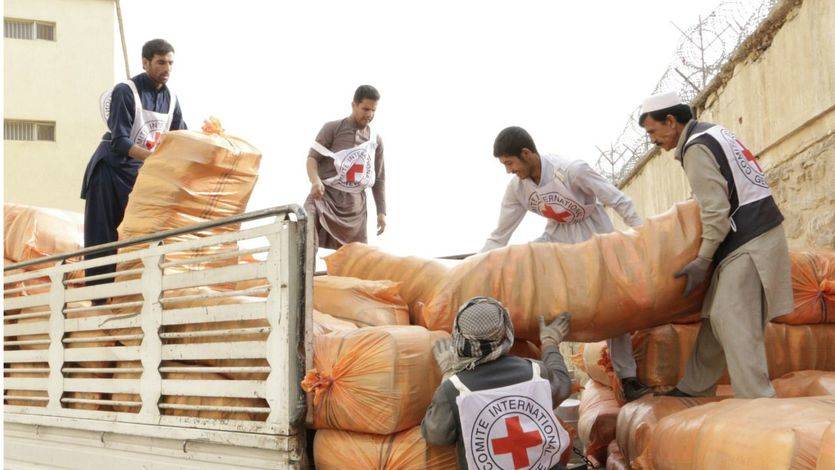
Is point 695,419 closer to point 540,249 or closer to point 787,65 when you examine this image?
point 540,249

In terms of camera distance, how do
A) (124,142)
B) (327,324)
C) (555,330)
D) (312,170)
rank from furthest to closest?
(312,170)
(124,142)
(327,324)
(555,330)

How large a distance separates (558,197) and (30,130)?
12.3 metres

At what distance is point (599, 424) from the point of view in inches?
138

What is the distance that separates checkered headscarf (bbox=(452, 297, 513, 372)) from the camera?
2.49 meters

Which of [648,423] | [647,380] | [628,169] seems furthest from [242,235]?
[628,169]

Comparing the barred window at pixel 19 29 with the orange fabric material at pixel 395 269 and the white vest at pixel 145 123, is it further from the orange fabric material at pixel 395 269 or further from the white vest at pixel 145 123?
the orange fabric material at pixel 395 269

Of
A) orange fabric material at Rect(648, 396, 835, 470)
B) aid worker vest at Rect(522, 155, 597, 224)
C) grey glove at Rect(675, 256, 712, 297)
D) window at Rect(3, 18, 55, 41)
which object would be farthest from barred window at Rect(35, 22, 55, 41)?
orange fabric material at Rect(648, 396, 835, 470)

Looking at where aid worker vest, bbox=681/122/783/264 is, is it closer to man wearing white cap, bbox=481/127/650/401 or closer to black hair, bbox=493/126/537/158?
man wearing white cap, bbox=481/127/650/401

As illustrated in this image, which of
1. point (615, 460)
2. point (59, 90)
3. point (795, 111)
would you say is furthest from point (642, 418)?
point (59, 90)

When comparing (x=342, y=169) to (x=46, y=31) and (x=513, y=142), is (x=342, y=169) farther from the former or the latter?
Answer: (x=46, y=31)

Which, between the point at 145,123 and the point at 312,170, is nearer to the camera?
the point at 145,123

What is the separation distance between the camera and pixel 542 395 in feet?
8.16

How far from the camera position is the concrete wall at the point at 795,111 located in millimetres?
4039

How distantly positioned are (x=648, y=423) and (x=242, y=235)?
5.37 ft
